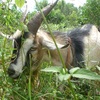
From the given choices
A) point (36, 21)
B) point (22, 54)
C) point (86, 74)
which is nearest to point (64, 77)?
point (86, 74)

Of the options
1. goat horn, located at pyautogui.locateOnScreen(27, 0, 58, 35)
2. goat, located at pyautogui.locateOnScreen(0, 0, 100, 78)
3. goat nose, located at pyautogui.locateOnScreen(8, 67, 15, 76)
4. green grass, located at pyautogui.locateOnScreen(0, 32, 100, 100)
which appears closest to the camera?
green grass, located at pyautogui.locateOnScreen(0, 32, 100, 100)

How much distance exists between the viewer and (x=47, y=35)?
3.33 meters

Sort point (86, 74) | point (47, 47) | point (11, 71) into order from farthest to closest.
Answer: point (47, 47) < point (11, 71) < point (86, 74)

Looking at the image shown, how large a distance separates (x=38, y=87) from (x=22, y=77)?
0.62ft

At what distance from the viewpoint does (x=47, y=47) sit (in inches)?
117

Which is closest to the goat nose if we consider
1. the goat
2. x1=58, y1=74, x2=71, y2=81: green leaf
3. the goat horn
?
the goat

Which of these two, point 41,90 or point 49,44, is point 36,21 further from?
point 41,90

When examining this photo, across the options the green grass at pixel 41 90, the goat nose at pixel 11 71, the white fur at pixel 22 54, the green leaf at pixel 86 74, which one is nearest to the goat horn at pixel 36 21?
the white fur at pixel 22 54

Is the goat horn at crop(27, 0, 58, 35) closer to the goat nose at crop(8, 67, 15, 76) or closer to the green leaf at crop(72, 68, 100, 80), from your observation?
the goat nose at crop(8, 67, 15, 76)

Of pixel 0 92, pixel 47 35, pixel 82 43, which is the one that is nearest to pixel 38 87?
pixel 0 92

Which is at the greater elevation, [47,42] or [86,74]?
[47,42]

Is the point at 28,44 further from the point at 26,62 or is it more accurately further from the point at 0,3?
the point at 0,3

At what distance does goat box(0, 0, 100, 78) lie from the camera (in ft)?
8.53

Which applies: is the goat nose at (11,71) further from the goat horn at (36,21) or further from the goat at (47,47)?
the goat horn at (36,21)
